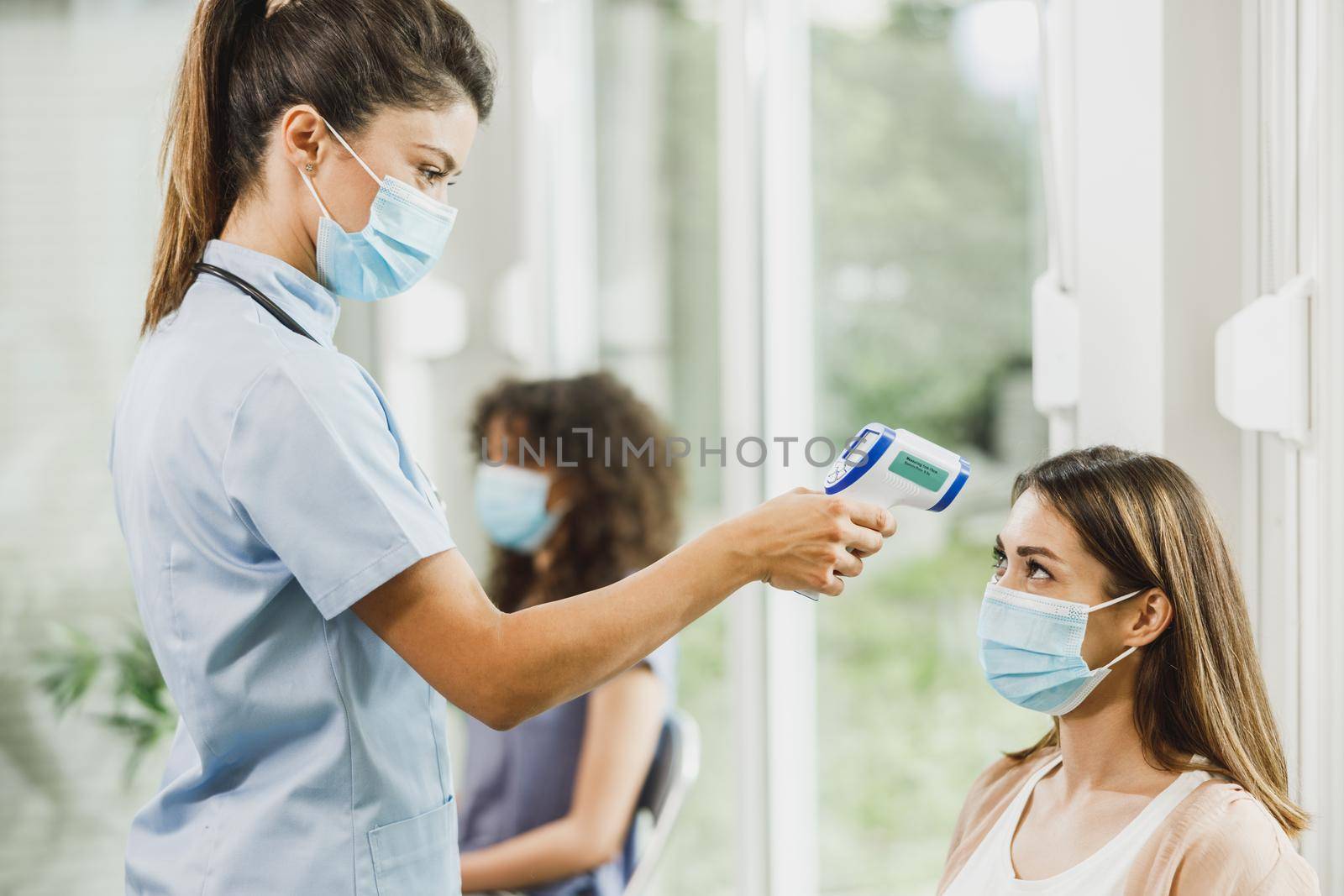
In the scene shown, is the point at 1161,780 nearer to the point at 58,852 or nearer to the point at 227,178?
the point at 227,178

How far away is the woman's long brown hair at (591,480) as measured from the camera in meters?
1.97

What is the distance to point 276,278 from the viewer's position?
1.04 meters

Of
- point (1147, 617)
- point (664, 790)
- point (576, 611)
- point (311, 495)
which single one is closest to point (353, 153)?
point (311, 495)

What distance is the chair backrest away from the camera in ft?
5.75

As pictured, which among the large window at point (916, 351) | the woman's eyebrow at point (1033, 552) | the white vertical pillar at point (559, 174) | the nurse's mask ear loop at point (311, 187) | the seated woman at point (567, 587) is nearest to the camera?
the nurse's mask ear loop at point (311, 187)

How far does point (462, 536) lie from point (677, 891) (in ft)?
3.04

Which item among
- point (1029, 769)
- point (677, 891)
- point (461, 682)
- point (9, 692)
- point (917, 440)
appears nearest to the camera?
point (461, 682)

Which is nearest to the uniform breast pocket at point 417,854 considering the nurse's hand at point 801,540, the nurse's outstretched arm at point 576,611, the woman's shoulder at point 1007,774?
the nurse's outstretched arm at point 576,611

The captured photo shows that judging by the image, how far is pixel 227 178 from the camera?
1.08 metres

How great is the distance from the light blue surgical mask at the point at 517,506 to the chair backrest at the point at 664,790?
15.3 inches

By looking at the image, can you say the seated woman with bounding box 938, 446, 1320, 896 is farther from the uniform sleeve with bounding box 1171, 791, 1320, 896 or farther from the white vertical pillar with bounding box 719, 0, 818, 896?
the white vertical pillar with bounding box 719, 0, 818, 896

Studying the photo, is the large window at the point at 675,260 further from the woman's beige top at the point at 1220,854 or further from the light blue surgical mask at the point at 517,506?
the woman's beige top at the point at 1220,854

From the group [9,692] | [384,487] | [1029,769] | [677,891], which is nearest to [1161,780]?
[1029,769]

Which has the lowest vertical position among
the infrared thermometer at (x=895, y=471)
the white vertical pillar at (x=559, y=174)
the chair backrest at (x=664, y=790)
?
the chair backrest at (x=664, y=790)
